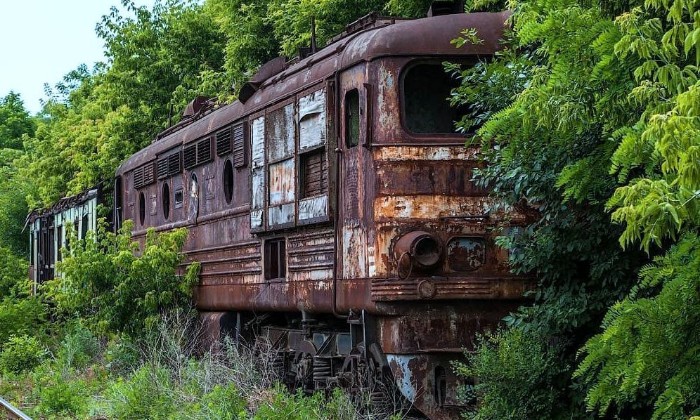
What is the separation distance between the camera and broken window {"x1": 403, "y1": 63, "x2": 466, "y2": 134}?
11117 millimetres

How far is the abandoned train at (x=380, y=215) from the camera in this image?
10625 millimetres

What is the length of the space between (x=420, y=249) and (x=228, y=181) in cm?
531

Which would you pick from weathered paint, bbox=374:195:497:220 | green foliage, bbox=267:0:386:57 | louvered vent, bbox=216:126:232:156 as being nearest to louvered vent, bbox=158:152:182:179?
louvered vent, bbox=216:126:232:156

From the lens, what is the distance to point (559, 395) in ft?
32.3

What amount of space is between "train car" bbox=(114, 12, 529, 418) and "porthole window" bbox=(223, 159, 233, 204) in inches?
67.8

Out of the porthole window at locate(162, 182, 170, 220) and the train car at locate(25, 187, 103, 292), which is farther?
the train car at locate(25, 187, 103, 292)

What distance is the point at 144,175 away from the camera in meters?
19.8

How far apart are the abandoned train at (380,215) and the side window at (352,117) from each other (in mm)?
19

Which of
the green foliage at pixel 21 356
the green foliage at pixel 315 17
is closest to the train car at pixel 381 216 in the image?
the green foliage at pixel 21 356

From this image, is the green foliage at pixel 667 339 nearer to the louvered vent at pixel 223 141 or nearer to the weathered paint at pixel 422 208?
the weathered paint at pixel 422 208

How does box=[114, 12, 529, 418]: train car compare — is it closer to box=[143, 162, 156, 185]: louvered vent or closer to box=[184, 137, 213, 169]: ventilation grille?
box=[184, 137, 213, 169]: ventilation grille

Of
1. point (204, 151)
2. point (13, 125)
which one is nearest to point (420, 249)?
point (204, 151)

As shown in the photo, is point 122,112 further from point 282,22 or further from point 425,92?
point 425,92

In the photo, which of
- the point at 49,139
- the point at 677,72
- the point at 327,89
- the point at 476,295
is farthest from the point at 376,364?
the point at 49,139
